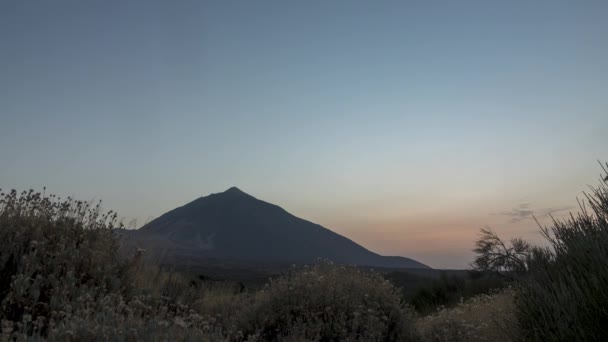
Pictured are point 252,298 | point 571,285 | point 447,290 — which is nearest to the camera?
point 571,285

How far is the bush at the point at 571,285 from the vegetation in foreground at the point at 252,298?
0.05 ft

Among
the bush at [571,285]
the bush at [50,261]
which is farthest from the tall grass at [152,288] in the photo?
the bush at [571,285]

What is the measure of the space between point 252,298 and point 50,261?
461cm

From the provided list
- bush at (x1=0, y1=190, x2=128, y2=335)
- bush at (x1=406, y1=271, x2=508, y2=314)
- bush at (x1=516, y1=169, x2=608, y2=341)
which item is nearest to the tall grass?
bush at (x1=0, y1=190, x2=128, y2=335)

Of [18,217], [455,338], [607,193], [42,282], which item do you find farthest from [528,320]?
[18,217]

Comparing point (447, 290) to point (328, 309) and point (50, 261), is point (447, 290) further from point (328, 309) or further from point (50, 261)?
point (50, 261)

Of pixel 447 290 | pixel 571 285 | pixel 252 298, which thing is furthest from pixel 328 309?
pixel 447 290

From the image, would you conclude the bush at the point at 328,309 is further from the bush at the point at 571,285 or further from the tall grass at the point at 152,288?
the bush at the point at 571,285

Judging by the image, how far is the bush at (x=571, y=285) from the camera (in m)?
5.29

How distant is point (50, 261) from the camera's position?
8164 millimetres

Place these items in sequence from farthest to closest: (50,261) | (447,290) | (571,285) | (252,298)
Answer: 1. (447,290)
2. (252,298)
3. (50,261)
4. (571,285)

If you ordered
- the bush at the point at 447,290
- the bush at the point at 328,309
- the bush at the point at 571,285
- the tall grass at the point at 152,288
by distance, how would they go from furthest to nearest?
1. the bush at the point at 447,290
2. the bush at the point at 328,309
3. the tall grass at the point at 152,288
4. the bush at the point at 571,285

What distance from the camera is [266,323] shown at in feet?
31.5

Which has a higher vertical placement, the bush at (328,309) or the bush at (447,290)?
the bush at (447,290)
